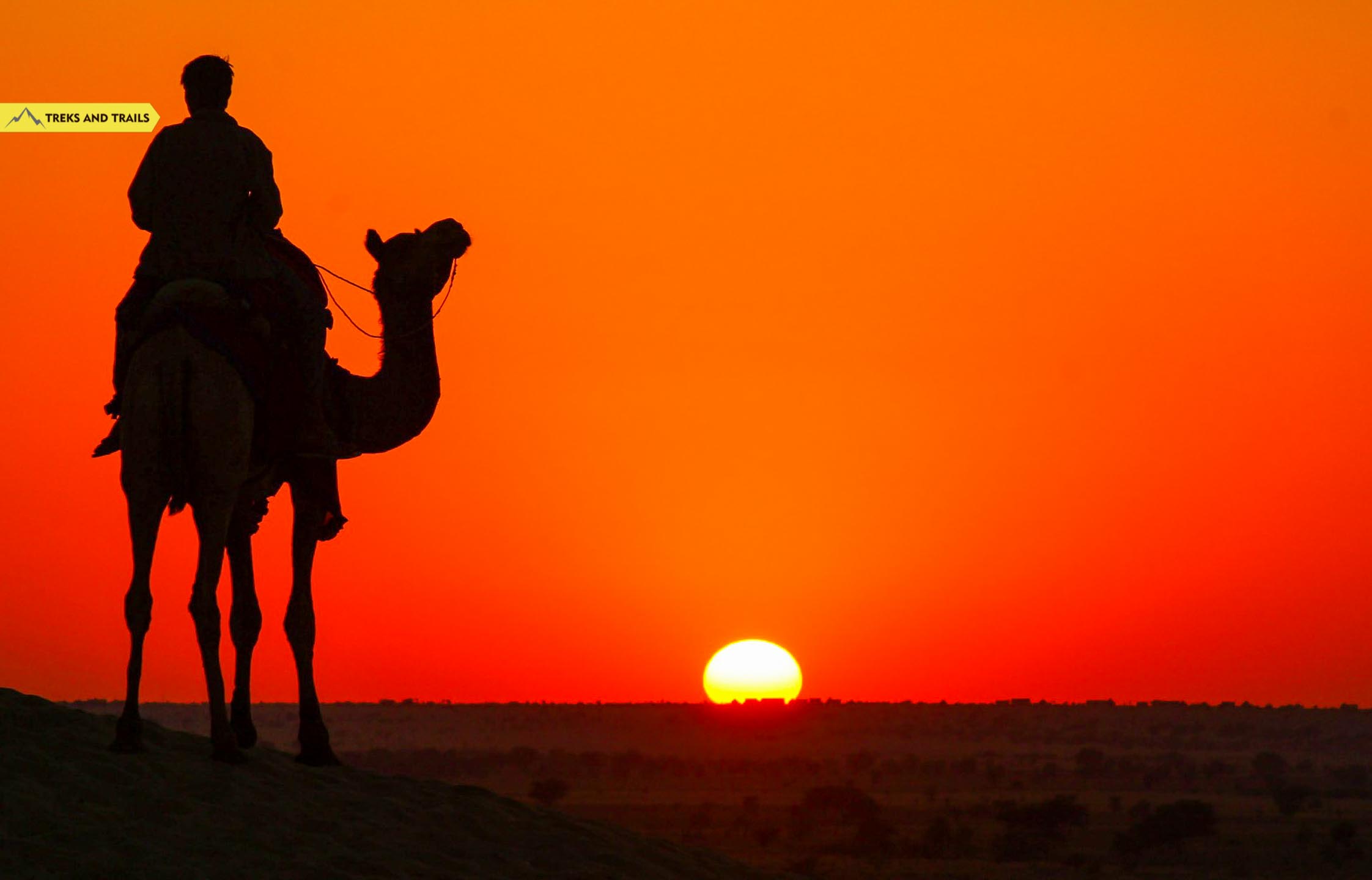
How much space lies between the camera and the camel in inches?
632

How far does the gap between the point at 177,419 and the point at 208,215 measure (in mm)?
A: 1671

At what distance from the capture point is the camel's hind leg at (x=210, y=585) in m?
16.2

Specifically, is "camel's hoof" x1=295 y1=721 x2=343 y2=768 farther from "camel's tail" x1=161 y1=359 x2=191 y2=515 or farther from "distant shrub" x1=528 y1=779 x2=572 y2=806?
"distant shrub" x1=528 y1=779 x2=572 y2=806

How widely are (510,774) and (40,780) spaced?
62687 mm

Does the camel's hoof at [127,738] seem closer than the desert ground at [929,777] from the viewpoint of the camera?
Yes

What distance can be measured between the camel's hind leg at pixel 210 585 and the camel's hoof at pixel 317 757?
1.76 meters

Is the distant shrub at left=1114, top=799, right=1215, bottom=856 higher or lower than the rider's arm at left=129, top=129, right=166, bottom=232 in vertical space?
lower

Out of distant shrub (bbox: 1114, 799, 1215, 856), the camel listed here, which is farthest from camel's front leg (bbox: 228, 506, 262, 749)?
distant shrub (bbox: 1114, 799, 1215, 856)

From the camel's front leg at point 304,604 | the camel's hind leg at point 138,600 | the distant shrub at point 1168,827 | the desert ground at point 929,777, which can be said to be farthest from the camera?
the distant shrub at point 1168,827

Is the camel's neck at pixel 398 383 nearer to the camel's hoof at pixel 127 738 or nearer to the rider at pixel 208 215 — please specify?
the rider at pixel 208 215

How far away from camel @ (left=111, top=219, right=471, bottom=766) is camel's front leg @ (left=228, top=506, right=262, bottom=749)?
0.01 meters

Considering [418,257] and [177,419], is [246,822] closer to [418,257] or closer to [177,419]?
[177,419]

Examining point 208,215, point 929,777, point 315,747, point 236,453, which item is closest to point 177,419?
point 236,453

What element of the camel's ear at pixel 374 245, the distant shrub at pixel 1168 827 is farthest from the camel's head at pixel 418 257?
the distant shrub at pixel 1168 827
